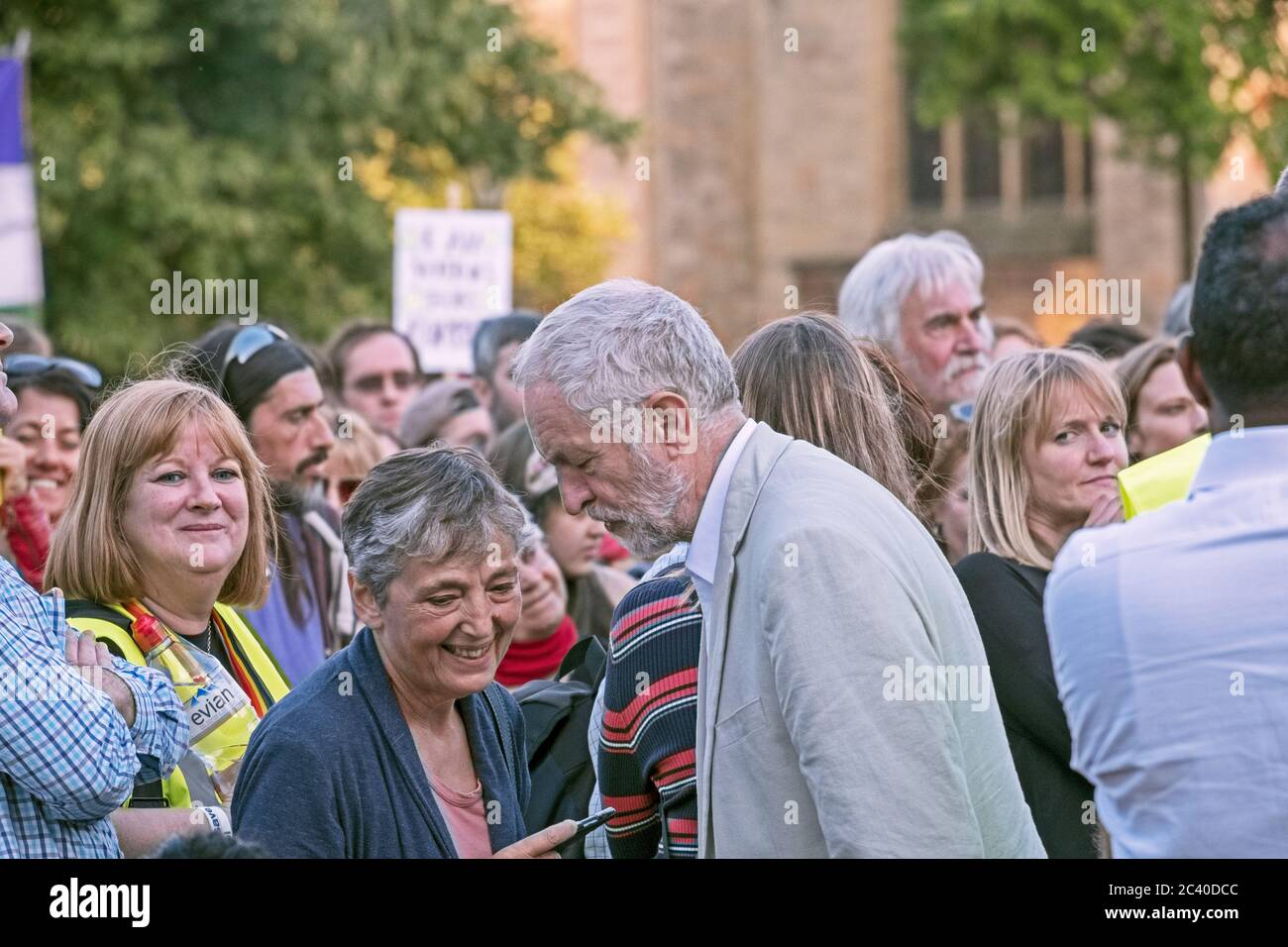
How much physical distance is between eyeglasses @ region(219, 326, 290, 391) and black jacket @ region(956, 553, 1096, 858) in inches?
93.3

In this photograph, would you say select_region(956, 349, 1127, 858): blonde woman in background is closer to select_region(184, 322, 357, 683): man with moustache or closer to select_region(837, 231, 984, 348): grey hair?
select_region(837, 231, 984, 348): grey hair

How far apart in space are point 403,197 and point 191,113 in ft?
13.7

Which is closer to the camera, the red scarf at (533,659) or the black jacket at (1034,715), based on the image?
the black jacket at (1034,715)

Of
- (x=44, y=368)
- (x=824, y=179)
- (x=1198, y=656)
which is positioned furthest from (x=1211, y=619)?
(x=824, y=179)

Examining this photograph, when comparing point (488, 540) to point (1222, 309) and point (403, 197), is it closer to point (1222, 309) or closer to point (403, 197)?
point (1222, 309)

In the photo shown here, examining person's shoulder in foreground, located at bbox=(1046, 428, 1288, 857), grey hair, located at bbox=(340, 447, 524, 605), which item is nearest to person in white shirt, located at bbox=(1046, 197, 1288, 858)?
person's shoulder in foreground, located at bbox=(1046, 428, 1288, 857)

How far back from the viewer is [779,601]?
114 inches

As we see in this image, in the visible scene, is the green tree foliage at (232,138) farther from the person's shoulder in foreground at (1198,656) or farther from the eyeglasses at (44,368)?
the person's shoulder in foreground at (1198,656)

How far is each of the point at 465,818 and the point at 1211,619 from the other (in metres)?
1.66

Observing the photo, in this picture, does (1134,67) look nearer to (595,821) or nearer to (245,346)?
(245,346)

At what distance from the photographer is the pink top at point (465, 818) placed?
140 inches

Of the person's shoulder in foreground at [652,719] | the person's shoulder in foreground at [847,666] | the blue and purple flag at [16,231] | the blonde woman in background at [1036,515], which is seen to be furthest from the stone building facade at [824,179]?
the person's shoulder in foreground at [847,666]
